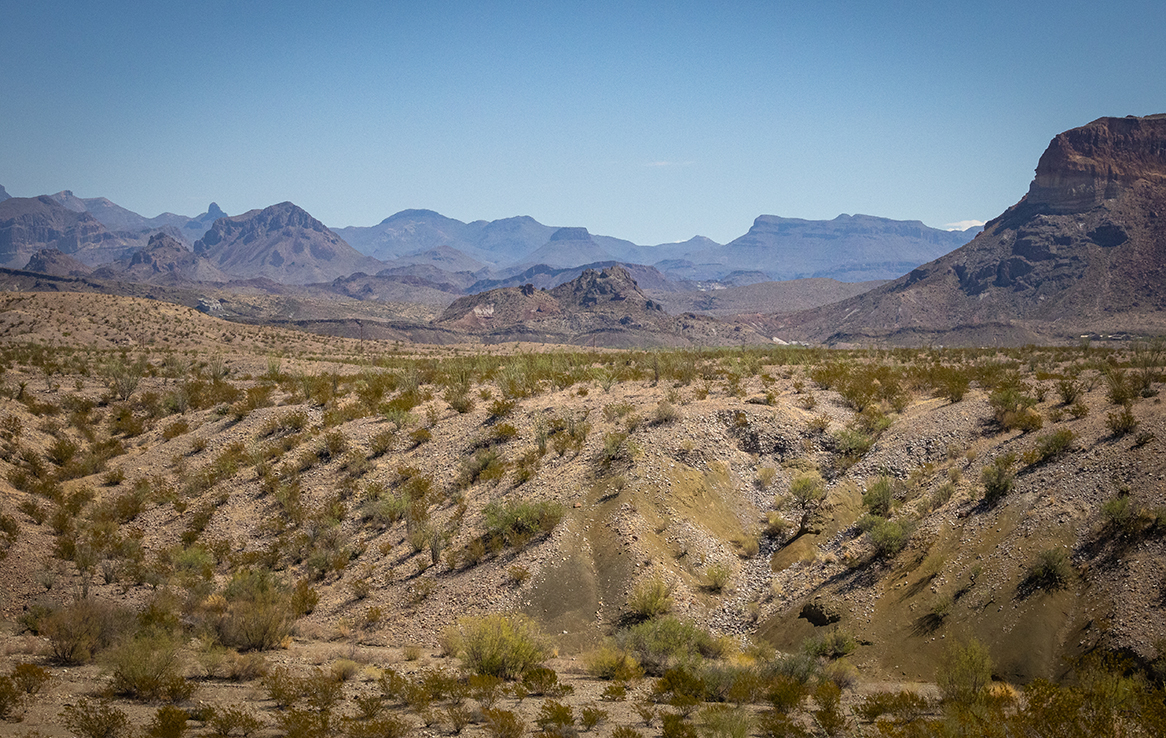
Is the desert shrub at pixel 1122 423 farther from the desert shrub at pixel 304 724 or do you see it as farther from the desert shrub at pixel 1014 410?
the desert shrub at pixel 304 724

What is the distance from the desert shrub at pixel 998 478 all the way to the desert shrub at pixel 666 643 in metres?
7.08

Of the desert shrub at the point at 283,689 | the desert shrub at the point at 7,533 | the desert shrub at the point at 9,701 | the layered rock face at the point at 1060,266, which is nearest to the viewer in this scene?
the desert shrub at the point at 9,701

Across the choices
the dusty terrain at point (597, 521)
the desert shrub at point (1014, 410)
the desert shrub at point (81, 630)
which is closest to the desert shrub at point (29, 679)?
the dusty terrain at point (597, 521)

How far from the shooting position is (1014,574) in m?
12.0

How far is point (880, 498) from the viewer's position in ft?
51.5

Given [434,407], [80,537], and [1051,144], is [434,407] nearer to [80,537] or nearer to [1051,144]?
[80,537]

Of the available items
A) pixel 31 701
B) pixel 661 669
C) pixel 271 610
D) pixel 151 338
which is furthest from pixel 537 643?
pixel 151 338

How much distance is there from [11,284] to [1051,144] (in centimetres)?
24095

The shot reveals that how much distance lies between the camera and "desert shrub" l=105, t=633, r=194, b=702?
8.77 metres

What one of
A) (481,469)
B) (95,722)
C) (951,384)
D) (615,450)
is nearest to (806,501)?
(615,450)

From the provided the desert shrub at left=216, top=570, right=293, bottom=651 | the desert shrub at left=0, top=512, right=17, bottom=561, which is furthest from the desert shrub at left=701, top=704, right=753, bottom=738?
the desert shrub at left=0, top=512, right=17, bottom=561

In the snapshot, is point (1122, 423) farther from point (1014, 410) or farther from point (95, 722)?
point (95, 722)

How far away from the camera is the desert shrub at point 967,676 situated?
374 inches

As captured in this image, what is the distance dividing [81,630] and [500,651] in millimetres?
6544
